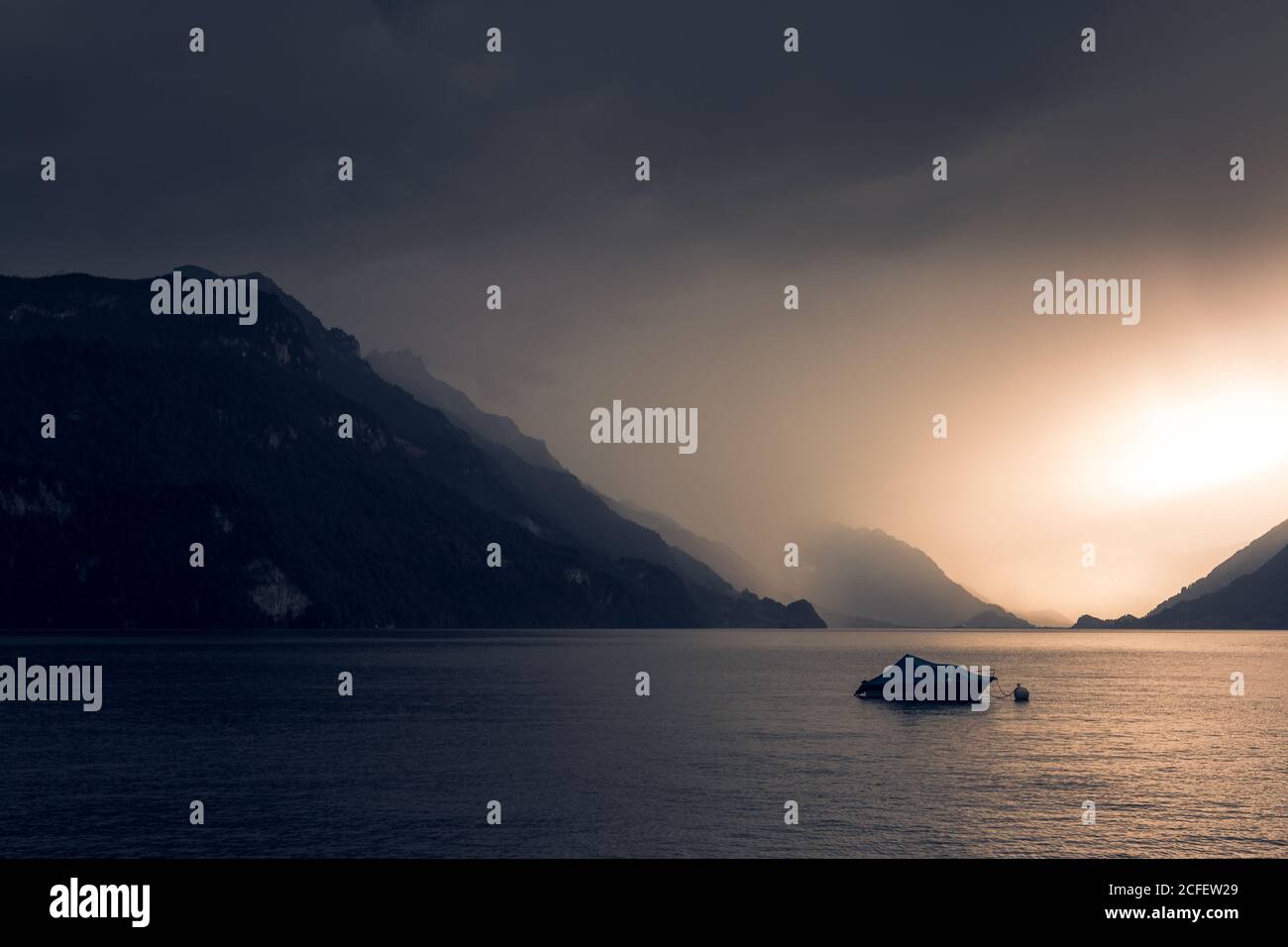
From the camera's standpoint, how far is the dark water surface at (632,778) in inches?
2180

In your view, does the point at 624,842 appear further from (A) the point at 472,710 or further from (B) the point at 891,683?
(B) the point at 891,683

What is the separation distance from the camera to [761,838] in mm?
55750

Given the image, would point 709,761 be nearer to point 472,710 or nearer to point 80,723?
point 472,710

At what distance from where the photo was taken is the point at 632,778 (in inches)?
2965

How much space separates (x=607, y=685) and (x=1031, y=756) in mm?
91841

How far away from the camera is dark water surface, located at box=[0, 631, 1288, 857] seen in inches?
2180
